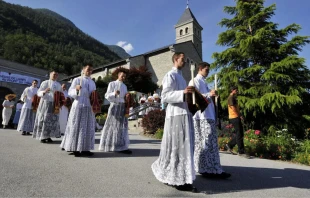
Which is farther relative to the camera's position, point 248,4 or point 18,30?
point 18,30

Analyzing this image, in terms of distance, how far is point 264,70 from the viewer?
12445mm

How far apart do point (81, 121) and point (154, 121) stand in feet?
20.0

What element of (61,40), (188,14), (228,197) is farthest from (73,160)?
(61,40)

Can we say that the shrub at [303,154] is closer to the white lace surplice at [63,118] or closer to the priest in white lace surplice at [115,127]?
the priest in white lace surplice at [115,127]

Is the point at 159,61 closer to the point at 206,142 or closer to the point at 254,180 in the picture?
the point at 206,142

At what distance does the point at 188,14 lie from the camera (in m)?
54.5

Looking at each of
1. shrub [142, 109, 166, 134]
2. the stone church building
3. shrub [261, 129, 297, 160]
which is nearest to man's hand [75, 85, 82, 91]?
shrub [261, 129, 297, 160]

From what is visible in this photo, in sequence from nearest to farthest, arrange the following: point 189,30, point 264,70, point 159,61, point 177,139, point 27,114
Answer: point 177,139
point 27,114
point 264,70
point 159,61
point 189,30

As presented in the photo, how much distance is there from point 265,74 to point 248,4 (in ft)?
14.8

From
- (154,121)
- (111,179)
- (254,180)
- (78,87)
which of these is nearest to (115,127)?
(78,87)

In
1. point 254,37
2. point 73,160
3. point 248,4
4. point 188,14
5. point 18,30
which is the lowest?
point 73,160

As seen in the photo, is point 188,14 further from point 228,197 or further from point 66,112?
point 228,197

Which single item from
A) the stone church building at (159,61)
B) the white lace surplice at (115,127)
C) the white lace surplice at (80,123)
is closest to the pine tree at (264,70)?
the white lace surplice at (115,127)

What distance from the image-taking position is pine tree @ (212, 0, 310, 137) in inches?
444
